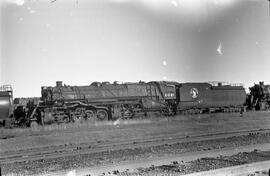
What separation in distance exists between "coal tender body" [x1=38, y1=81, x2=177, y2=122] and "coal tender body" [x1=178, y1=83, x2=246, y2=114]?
143cm

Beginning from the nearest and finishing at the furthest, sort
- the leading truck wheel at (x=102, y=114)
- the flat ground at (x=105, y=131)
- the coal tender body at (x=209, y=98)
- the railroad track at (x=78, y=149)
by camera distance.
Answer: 1. the railroad track at (x=78, y=149)
2. the flat ground at (x=105, y=131)
3. the leading truck wheel at (x=102, y=114)
4. the coal tender body at (x=209, y=98)

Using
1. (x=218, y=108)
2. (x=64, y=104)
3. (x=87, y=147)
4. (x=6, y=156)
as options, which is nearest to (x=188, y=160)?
(x=87, y=147)

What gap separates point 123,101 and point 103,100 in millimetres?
1627

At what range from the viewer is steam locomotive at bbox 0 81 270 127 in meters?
23.2

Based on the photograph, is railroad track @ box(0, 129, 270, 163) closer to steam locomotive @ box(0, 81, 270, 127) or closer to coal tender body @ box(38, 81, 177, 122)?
steam locomotive @ box(0, 81, 270, 127)

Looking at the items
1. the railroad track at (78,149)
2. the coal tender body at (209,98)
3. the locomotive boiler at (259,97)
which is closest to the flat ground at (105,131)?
the railroad track at (78,149)

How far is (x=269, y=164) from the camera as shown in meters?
9.27

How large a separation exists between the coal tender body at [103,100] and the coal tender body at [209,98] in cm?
143

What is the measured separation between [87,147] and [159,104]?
1363 cm

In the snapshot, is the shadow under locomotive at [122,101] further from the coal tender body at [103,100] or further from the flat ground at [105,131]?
the flat ground at [105,131]

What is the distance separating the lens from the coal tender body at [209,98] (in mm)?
28734

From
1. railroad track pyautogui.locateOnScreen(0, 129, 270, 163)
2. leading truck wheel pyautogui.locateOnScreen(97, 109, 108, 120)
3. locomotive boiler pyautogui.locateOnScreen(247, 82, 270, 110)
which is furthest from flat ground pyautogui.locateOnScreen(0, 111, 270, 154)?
locomotive boiler pyautogui.locateOnScreen(247, 82, 270, 110)

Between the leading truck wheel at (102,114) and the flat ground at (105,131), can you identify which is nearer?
the flat ground at (105,131)

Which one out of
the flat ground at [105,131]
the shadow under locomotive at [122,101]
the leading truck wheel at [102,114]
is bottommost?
the flat ground at [105,131]
